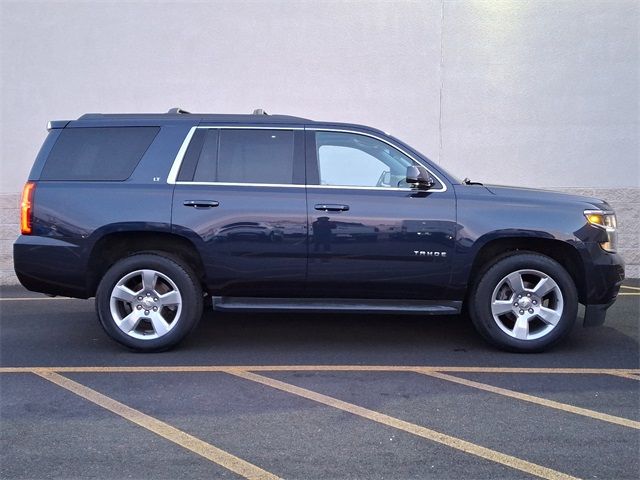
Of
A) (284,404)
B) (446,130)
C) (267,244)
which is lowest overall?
(284,404)

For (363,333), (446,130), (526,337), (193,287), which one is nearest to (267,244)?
(193,287)

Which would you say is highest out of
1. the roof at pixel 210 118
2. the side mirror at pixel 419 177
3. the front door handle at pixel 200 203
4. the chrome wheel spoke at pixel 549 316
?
the roof at pixel 210 118

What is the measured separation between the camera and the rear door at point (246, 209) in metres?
5.60

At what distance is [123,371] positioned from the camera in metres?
5.31

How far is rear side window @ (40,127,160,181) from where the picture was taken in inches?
227

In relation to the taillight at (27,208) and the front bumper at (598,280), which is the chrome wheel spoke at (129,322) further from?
the front bumper at (598,280)

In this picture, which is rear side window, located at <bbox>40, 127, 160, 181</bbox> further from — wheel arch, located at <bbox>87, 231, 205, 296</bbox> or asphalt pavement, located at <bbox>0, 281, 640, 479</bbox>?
asphalt pavement, located at <bbox>0, 281, 640, 479</bbox>

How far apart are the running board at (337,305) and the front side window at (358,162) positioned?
0.97 meters

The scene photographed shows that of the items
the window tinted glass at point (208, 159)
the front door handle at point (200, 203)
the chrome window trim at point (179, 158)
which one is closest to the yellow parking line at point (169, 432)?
the front door handle at point (200, 203)

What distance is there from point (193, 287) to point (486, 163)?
572 cm

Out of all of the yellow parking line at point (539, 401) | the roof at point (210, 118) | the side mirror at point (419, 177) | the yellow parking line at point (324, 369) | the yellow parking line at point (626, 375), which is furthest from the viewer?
the roof at point (210, 118)

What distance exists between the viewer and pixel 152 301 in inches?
224

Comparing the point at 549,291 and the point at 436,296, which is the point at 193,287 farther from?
the point at 549,291

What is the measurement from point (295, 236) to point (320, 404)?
1.53 metres
